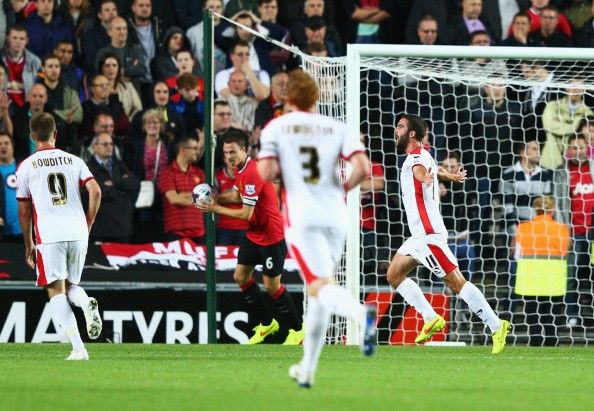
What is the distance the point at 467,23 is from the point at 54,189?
27.8ft

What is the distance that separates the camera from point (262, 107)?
1756 cm

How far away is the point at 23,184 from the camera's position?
11.7 metres

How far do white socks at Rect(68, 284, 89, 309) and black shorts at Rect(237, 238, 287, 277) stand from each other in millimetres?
3257

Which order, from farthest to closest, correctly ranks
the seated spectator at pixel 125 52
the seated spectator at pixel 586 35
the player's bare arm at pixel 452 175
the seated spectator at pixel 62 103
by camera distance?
the seated spectator at pixel 586 35
the seated spectator at pixel 125 52
the seated spectator at pixel 62 103
the player's bare arm at pixel 452 175

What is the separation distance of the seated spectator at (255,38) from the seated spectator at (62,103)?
2.21 meters

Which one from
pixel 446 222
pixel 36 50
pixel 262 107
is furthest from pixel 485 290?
pixel 36 50

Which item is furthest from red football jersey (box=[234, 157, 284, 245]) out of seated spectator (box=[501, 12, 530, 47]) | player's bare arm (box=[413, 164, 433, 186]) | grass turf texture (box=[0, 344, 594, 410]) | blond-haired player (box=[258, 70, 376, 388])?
blond-haired player (box=[258, 70, 376, 388])

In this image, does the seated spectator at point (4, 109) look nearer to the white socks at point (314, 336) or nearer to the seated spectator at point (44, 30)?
the seated spectator at point (44, 30)

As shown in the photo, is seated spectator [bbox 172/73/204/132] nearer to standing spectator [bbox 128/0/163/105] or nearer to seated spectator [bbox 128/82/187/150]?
seated spectator [bbox 128/82/187/150]

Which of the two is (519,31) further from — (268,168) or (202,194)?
(268,168)

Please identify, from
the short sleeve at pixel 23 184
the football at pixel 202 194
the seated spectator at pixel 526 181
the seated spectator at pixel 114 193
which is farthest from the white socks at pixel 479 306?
the seated spectator at pixel 114 193

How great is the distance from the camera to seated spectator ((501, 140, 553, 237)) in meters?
16.5

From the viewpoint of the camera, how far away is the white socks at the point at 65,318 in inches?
451

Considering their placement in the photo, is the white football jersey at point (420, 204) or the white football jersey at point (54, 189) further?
the white football jersey at point (420, 204)
